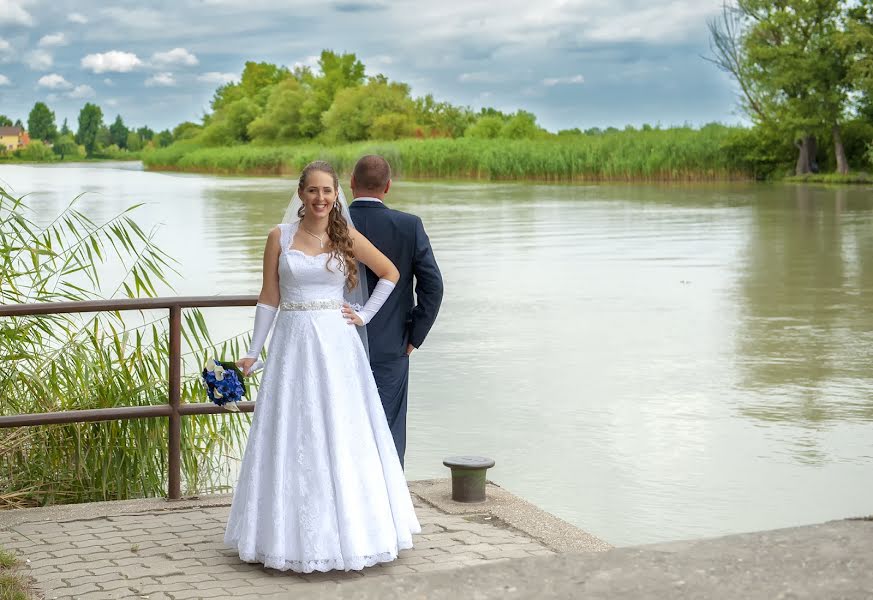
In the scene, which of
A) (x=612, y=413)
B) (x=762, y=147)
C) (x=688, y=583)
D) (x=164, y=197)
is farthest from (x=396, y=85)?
(x=688, y=583)

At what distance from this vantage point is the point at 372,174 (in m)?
5.13

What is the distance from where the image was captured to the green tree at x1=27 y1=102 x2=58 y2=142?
453ft

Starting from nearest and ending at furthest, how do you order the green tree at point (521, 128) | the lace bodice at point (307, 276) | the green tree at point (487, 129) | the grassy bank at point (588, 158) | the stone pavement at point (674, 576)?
the stone pavement at point (674, 576), the lace bodice at point (307, 276), the grassy bank at point (588, 158), the green tree at point (521, 128), the green tree at point (487, 129)

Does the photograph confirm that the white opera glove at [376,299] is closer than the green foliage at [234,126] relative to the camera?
Yes

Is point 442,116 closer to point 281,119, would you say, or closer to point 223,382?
point 281,119

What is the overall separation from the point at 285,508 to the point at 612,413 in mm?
5029

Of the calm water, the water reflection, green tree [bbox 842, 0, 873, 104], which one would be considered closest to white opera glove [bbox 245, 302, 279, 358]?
the calm water

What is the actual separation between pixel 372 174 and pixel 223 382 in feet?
3.32

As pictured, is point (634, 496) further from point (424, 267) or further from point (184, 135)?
point (184, 135)

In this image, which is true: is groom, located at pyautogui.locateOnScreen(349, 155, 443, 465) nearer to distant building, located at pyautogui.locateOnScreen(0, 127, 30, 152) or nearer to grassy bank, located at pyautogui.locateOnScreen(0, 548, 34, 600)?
grassy bank, located at pyautogui.locateOnScreen(0, 548, 34, 600)

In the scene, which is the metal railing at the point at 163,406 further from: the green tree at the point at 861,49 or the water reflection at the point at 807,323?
the green tree at the point at 861,49

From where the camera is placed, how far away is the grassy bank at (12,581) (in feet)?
14.4

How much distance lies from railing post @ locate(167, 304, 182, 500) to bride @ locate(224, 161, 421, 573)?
0.85 meters

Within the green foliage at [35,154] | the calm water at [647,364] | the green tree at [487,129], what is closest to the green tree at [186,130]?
the green foliage at [35,154]
